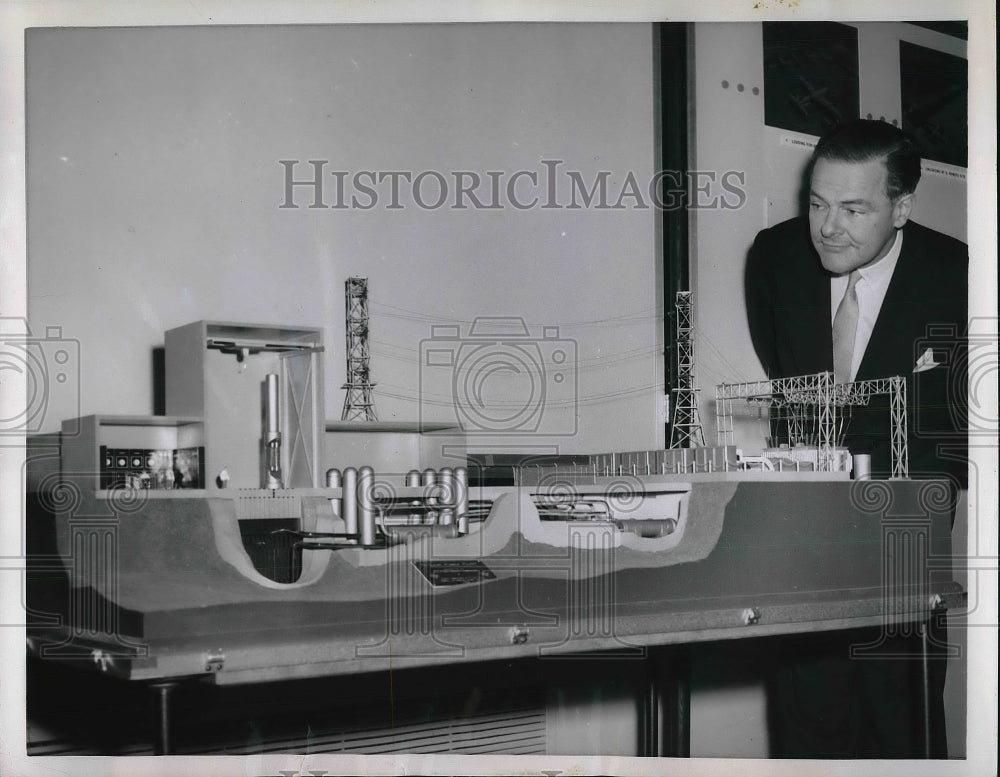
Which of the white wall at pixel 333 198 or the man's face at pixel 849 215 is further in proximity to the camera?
the man's face at pixel 849 215

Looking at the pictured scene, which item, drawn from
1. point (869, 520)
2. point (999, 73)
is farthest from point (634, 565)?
point (999, 73)

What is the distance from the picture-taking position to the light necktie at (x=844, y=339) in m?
3.73

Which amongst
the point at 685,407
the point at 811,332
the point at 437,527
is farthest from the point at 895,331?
the point at 437,527

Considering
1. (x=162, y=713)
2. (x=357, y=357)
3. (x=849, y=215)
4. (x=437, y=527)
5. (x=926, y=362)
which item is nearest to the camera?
(x=162, y=713)

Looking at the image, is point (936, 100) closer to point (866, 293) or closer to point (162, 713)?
point (866, 293)

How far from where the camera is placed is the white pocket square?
3.63 metres

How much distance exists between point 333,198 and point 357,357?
0.47 metres

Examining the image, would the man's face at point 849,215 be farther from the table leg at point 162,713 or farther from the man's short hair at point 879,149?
the table leg at point 162,713

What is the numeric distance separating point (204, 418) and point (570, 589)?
3.68 ft

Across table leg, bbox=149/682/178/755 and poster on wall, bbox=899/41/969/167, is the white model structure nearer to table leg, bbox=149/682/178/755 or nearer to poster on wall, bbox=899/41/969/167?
poster on wall, bbox=899/41/969/167

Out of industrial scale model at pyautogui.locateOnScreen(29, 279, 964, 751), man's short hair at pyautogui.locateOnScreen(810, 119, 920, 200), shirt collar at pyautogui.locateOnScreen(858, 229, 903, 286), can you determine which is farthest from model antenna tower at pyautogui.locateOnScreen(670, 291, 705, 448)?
man's short hair at pyautogui.locateOnScreen(810, 119, 920, 200)

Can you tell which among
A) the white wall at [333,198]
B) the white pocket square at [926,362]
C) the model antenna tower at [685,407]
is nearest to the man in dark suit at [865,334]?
the white pocket square at [926,362]

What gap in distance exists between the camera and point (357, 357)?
139 inches

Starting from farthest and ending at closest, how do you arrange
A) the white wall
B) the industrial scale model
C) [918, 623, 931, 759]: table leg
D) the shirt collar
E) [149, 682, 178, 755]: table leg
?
the shirt collar, [918, 623, 931, 759]: table leg, the white wall, the industrial scale model, [149, 682, 178, 755]: table leg
